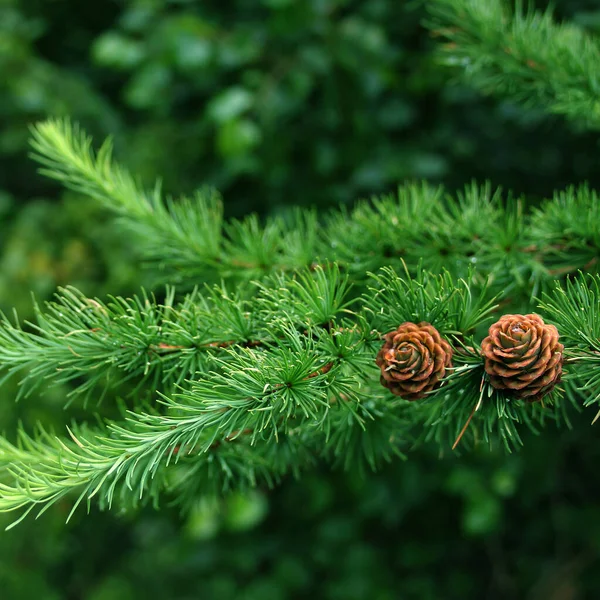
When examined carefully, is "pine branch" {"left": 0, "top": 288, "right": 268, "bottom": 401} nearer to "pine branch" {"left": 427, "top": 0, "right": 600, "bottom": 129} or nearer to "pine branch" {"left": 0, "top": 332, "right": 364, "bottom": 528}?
"pine branch" {"left": 0, "top": 332, "right": 364, "bottom": 528}

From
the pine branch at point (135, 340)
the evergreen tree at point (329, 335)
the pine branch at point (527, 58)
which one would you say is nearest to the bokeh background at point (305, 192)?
the pine branch at point (527, 58)

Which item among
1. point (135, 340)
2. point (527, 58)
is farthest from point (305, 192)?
point (135, 340)

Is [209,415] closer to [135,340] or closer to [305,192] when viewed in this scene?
[135,340]

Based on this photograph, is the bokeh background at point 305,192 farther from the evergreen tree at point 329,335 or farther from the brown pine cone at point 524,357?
the brown pine cone at point 524,357

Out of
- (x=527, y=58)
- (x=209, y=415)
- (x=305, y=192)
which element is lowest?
(x=209, y=415)

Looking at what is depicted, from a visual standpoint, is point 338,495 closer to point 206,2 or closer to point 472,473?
point 472,473

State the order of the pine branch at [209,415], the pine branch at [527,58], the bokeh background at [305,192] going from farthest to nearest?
the bokeh background at [305,192]
the pine branch at [527,58]
the pine branch at [209,415]
